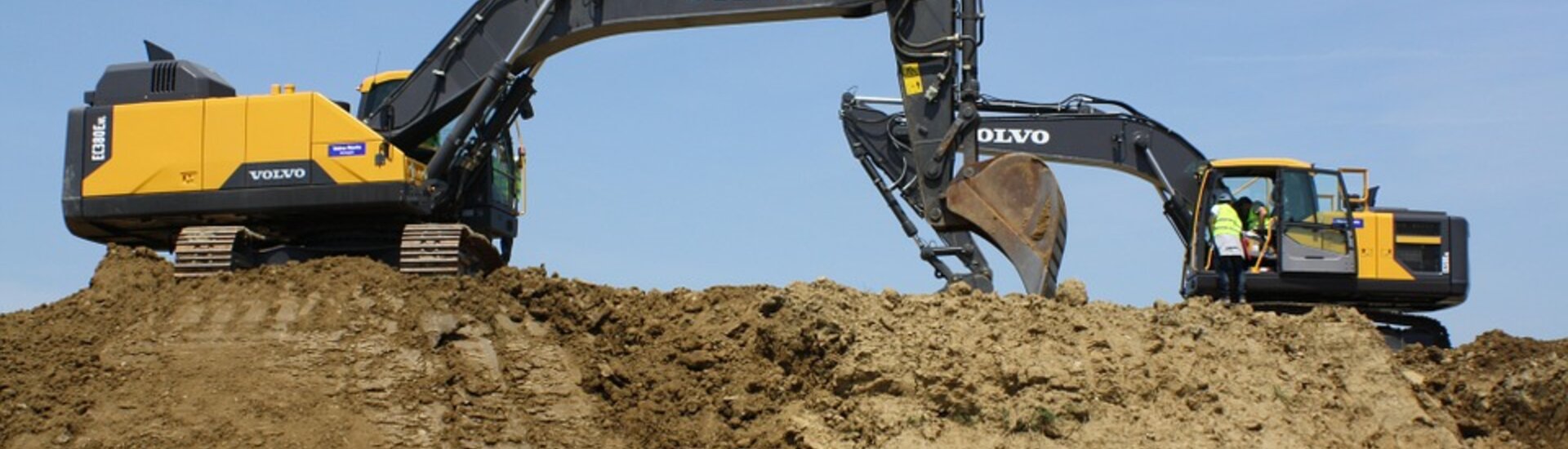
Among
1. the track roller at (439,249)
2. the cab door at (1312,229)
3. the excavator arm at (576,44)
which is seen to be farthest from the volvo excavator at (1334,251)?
the track roller at (439,249)

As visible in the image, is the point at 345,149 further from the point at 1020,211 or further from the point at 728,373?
the point at 1020,211

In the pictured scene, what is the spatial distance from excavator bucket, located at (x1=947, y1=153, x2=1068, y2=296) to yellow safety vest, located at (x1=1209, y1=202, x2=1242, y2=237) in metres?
5.20

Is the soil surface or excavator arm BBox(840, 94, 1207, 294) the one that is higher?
excavator arm BBox(840, 94, 1207, 294)

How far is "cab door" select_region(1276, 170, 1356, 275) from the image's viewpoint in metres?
18.4

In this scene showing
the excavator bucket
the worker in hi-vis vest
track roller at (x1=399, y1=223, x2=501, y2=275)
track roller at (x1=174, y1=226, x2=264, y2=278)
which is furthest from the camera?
the worker in hi-vis vest

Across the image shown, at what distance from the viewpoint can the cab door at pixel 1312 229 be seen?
60.4ft

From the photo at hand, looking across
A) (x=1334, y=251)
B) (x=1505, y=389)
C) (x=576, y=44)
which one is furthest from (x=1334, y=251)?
(x=576, y=44)

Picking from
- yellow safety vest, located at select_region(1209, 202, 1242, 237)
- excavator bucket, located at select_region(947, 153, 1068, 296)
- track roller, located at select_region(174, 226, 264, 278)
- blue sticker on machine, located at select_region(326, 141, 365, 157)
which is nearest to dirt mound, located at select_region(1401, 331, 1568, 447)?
excavator bucket, located at select_region(947, 153, 1068, 296)

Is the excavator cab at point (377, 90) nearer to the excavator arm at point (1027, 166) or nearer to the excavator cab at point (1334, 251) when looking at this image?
the excavator arm at point (1027, 166)

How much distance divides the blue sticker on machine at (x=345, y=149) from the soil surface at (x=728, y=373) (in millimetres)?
1336

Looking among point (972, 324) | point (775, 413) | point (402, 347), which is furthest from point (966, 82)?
point (402, 347)

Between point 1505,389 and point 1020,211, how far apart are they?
3599mm

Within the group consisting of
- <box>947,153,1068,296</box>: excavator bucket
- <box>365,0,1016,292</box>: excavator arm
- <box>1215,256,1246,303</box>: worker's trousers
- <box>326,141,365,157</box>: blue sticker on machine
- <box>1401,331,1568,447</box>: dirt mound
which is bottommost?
<box>1401,331,1568,447</box>: dirt mound

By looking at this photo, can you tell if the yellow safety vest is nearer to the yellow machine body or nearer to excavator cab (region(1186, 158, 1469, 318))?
excavator cab (region(1186, 158, 1469, 318))
